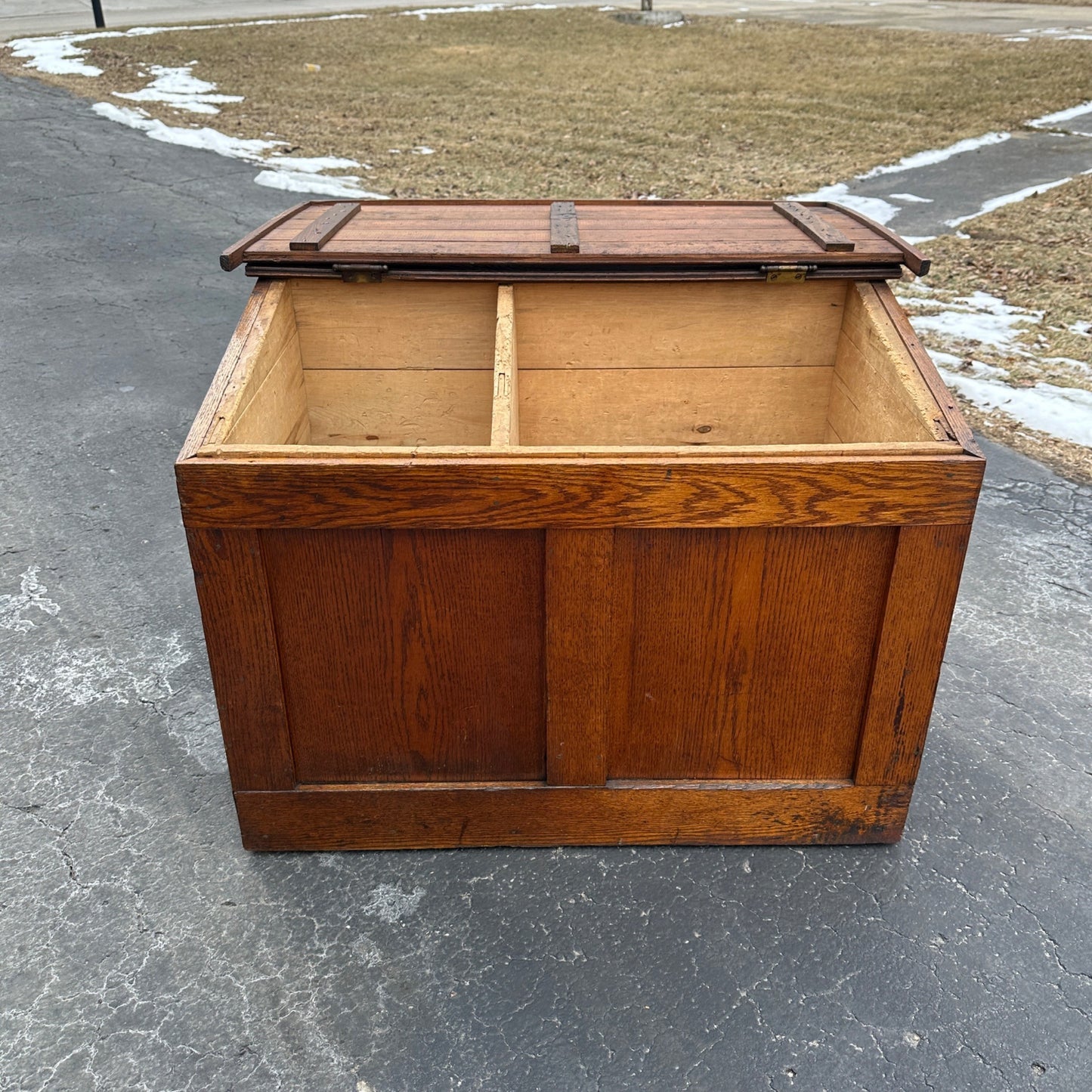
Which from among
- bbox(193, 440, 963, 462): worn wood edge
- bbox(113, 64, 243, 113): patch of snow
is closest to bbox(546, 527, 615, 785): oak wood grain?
bbox(193, 440, 963, 462): worn wood edge

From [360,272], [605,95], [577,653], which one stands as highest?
[360,272]

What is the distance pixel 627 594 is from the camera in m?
1.95

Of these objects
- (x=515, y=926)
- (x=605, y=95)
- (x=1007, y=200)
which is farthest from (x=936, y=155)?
(x=515, y=926)

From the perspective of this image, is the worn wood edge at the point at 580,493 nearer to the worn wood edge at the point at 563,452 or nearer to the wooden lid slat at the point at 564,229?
the worn wood edge at the point at 563,452

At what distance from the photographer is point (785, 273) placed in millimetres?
2574

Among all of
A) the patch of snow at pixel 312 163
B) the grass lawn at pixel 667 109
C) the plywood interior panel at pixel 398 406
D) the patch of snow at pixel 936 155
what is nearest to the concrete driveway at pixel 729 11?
the grass lawn at pixel 667 109

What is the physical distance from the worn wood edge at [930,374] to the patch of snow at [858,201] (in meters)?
5.05

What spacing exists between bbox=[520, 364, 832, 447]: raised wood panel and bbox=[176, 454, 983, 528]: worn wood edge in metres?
1.17

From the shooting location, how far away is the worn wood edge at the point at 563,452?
178 cm

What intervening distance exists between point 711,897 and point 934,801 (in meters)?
0.68

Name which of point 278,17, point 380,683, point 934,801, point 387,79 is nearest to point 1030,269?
point 934,801

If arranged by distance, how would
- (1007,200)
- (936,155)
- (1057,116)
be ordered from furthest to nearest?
1. (1057,116)
2. (936,155)
3. (1007,200)

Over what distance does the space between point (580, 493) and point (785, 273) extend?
115cm

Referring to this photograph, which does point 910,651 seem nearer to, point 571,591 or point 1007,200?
point 571,591
